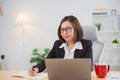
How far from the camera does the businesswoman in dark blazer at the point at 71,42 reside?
2.04m

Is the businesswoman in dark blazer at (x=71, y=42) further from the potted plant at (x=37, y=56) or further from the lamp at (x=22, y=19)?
the lamp at (x=22, y=19)

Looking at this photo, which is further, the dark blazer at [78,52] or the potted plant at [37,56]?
the potted plant at [37,56]

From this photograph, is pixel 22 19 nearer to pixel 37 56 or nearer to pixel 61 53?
pixel 37 56

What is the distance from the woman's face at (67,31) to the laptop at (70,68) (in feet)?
Result: 1.97

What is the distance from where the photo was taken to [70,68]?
1.42m

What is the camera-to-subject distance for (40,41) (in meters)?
4.55

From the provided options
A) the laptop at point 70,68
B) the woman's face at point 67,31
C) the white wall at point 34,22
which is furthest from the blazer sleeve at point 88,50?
the white wall at point 34,22

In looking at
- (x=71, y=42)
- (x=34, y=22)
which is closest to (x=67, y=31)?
(x=71, y=42)

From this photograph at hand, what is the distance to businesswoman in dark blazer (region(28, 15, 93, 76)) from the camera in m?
2.04

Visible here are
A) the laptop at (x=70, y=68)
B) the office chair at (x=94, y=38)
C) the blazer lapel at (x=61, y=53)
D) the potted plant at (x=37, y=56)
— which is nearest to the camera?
the laptop at (x=70, y=68)

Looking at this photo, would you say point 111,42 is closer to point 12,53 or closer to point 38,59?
point 38,59

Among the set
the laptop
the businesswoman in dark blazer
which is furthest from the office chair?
the laptop

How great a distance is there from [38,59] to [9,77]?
98.8 inches

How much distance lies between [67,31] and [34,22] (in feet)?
8.41
